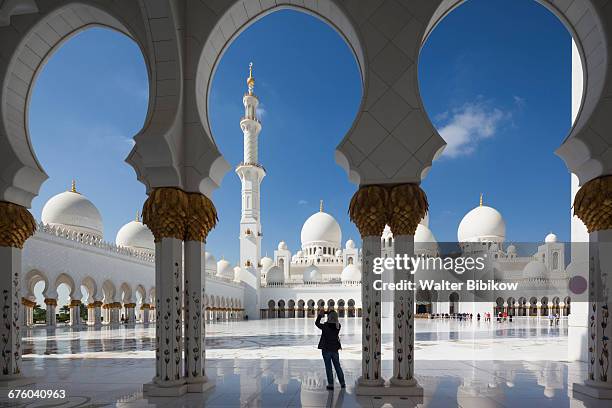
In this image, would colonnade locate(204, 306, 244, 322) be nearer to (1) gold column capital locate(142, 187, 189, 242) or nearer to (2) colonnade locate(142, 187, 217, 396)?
(2) colonnade locate(142, 187, 217, 396)

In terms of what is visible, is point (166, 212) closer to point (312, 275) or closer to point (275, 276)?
point (312, 275)

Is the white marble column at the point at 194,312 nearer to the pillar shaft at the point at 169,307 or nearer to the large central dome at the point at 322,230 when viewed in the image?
the pillar shaft at the point at 169,307

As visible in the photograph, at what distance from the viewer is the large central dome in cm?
4103

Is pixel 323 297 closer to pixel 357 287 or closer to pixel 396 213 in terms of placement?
pixel 357 287

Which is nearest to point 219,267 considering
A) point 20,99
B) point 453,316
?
point 453,316

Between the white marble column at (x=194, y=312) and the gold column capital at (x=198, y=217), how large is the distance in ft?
0.23

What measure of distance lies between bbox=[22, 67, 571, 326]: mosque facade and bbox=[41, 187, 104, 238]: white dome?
42 millimetres

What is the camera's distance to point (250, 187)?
109 ft

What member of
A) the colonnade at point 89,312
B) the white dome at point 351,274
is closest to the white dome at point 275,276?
the white dome at point 351,274

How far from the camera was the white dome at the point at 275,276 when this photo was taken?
38969 mm

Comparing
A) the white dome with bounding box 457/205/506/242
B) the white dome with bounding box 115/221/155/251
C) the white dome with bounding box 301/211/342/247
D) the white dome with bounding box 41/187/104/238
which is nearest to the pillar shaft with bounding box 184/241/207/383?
the white dome with bounding box 41/187/104/238

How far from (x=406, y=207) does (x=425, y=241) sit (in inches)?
1324

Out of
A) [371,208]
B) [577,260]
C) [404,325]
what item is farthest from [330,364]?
[577,260]

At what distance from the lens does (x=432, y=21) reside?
4.95m
